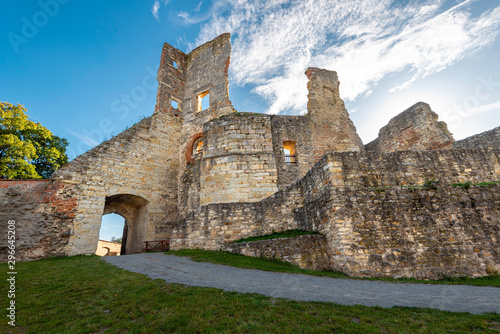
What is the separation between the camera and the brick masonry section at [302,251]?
25.8 feet

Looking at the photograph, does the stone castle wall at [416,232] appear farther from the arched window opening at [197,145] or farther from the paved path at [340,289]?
the arched window opening at [197,145]

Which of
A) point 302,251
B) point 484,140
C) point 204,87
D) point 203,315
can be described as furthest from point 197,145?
point 484,140

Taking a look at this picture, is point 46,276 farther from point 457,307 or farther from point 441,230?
point 441,230

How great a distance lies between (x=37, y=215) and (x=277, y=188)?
1176 cm

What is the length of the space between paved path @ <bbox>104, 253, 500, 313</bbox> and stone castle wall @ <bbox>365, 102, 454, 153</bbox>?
11.9 m

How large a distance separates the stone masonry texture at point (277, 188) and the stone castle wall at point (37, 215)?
47mm

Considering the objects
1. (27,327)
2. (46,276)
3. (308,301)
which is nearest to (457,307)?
(308,301)

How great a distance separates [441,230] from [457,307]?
403 cm

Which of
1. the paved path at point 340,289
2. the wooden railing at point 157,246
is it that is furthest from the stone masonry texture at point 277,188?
the paved path at point 340,289

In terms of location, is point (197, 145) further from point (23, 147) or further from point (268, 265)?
point (268, 265)

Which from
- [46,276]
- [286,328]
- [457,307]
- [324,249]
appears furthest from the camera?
[324,249]

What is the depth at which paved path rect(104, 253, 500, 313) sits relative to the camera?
4.34 meters

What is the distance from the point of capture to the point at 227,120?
14.3m

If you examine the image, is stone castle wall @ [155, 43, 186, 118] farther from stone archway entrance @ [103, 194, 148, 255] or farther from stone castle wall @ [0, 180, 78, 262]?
stone castle wall @ [0, 180, 78, 262]
